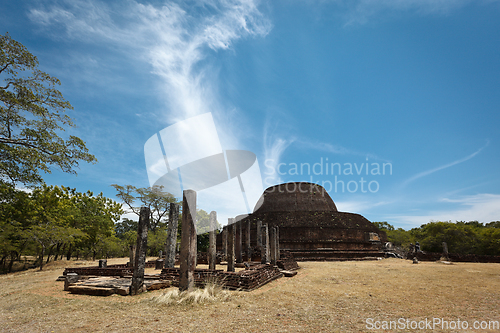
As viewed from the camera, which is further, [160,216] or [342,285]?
[160,216]

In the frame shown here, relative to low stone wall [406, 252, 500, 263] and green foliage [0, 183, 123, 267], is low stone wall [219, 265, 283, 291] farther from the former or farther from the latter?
low stone wall [406, 252, 500, 263]

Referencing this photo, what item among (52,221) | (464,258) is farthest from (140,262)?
(464,258)

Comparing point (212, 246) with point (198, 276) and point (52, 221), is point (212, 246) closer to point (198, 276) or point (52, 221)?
point (198, 276)

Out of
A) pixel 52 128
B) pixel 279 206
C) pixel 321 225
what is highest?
pixel 52 128

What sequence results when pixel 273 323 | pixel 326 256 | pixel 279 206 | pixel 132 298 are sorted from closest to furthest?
pixel 273 323 < pixel 132 298 < pixel 326 256 < pixel 279 206

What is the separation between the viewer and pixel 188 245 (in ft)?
24.8

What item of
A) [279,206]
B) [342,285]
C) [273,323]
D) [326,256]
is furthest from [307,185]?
[273,323]

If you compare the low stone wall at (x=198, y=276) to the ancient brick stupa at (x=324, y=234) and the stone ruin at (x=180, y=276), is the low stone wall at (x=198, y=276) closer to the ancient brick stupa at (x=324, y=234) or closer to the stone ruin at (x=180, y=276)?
the stone ruin at (x=180, y=276)

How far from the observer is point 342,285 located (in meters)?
9.07

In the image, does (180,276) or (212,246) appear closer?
(180,276)

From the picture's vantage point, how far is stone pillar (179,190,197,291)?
729 cm

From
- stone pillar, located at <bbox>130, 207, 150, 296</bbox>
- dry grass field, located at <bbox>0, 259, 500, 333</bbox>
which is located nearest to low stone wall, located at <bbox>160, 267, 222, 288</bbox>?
dry grass field, located at <bbox>0, 259, 500, 333</bbox>

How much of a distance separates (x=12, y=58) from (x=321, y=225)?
25.0m

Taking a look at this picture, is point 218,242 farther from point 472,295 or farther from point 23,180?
point 472,295
